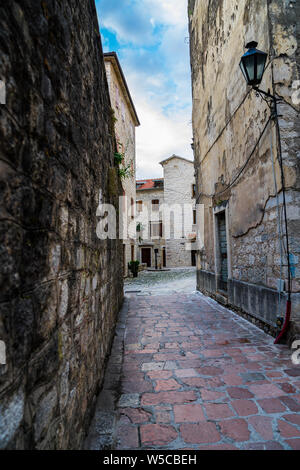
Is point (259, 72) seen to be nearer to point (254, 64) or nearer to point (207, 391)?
point (254, 64)

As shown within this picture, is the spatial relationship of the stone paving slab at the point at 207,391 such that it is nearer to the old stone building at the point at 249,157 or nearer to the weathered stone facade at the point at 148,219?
the old stone building at the point at 249,157

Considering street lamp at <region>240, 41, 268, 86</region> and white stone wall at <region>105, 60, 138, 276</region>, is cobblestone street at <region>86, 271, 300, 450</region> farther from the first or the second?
white stone wall at <region>105, 60, 138, 276</region>

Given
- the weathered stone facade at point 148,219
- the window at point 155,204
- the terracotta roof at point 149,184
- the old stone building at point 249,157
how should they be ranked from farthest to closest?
the terracotta roof at point 149,184
the window at point 155,204
the weathered stone facade at point 148,219
the old stone building at point 249,157

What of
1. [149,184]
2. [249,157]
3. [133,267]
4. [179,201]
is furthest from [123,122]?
[149,184]

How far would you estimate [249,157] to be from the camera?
4.65 m

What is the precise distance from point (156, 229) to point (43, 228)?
26.1 m

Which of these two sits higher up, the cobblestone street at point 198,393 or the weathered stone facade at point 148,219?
the weathered stone facade at point 148,219

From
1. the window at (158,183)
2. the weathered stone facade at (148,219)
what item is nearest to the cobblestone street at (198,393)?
the weathered stone facade at (148,219)

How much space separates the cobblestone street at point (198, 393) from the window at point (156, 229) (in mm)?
22533

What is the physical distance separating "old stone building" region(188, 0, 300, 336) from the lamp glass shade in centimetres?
24

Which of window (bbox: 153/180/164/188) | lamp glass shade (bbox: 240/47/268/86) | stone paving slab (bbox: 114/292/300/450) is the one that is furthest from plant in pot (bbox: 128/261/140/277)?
window (bbox: 153/180/164/188)

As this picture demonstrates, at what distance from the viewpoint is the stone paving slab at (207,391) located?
5.84 feet

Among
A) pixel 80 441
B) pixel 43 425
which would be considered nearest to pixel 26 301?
pixel 43 425

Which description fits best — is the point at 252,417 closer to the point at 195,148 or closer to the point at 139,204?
the point at 195,148
